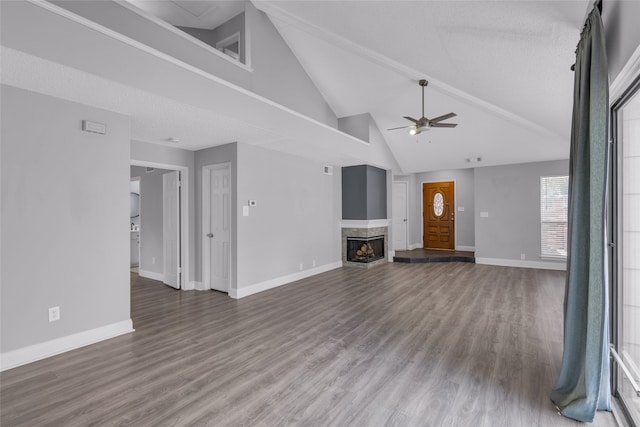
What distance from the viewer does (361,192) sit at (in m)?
7.47

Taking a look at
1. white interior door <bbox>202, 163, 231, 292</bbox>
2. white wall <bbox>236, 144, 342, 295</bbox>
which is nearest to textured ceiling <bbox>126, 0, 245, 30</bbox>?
white wall <bbox>236, 144, 342, 295</bbox>

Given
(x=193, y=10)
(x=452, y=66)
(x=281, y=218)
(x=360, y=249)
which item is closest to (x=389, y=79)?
(x=452, y=66)

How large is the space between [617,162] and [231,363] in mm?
3356

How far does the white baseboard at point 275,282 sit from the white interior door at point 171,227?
1348mm

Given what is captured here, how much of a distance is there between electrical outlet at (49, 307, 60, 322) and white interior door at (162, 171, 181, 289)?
249 centimetres

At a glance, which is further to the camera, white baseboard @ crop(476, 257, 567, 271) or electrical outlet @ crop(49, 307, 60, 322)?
white baseboard @ crop(476, 257, 567, 271)

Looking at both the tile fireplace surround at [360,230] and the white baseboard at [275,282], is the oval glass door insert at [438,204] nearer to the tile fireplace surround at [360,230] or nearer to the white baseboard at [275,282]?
the tile fireplace surround at [360,230]

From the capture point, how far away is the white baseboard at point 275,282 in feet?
16.2

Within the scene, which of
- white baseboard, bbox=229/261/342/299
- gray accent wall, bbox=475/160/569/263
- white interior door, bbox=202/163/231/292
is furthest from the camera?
gray accent wall, bbox=475/160/569/263

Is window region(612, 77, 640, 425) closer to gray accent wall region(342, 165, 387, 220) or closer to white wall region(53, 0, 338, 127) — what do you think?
white wall region(53, 0, 338, 127)

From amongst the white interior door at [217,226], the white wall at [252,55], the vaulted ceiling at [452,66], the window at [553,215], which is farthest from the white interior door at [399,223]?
the white interior door at [217,226]

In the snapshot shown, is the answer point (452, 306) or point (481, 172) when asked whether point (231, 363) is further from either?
point (481, 172)

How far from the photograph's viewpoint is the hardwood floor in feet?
6.73

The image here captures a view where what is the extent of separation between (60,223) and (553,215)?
8846mm
